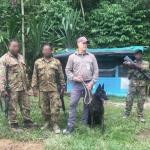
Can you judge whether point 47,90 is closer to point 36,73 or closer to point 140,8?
point 36,73

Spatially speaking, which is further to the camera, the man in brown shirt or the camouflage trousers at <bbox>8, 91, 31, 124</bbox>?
the camouflage trousers at <bbox>8, 91, 31, 124</bbox>

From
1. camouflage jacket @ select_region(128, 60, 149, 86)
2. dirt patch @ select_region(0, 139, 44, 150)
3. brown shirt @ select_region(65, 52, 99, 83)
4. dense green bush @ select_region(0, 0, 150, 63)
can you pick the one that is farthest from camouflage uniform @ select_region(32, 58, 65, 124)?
dense green bush @ select_region(0, 0, 150, 63)

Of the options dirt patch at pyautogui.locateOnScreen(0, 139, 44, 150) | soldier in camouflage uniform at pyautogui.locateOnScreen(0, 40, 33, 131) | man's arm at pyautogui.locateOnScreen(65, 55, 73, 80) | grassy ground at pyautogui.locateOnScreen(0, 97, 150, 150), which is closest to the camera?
grassy ground at pyautogui.locateOnScreen(0, 97, 150, 150)

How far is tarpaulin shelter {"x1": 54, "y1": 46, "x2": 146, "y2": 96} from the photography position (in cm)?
1680

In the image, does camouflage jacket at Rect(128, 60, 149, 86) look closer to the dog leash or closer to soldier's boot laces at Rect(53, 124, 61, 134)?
the dog leash

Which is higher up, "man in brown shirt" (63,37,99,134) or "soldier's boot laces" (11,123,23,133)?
"man in brown shirt" (63,37,99,134)

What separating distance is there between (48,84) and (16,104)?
2.59 ft

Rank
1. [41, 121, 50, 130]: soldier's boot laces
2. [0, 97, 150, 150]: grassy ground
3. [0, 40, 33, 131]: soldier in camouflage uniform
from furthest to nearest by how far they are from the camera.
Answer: [41, 121, 50, 130]: soldier's boot laces
[0, 40, 33, 131]: soldier in camouflage uniform
[0, 97, 150, 150]: grassy ground

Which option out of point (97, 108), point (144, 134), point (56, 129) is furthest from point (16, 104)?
point (144, 134)

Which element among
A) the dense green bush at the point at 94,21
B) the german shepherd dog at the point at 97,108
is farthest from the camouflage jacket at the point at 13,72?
the dense green bush at the point at 94,21

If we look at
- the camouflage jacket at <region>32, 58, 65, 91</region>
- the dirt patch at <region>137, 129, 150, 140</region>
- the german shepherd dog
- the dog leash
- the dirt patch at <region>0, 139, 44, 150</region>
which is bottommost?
the dirt patch at <region>137, 129, 150, 140</region>

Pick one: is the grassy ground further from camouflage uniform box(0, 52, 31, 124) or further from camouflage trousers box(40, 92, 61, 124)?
camouflage uniform box(0, 52, 31, 124)

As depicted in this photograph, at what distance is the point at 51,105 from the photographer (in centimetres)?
1050

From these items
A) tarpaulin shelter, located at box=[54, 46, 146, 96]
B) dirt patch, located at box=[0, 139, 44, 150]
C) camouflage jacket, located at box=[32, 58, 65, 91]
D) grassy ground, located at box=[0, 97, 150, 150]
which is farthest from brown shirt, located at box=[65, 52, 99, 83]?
tarpaulin shelter, located at box=[54, 46, 146, 96]
